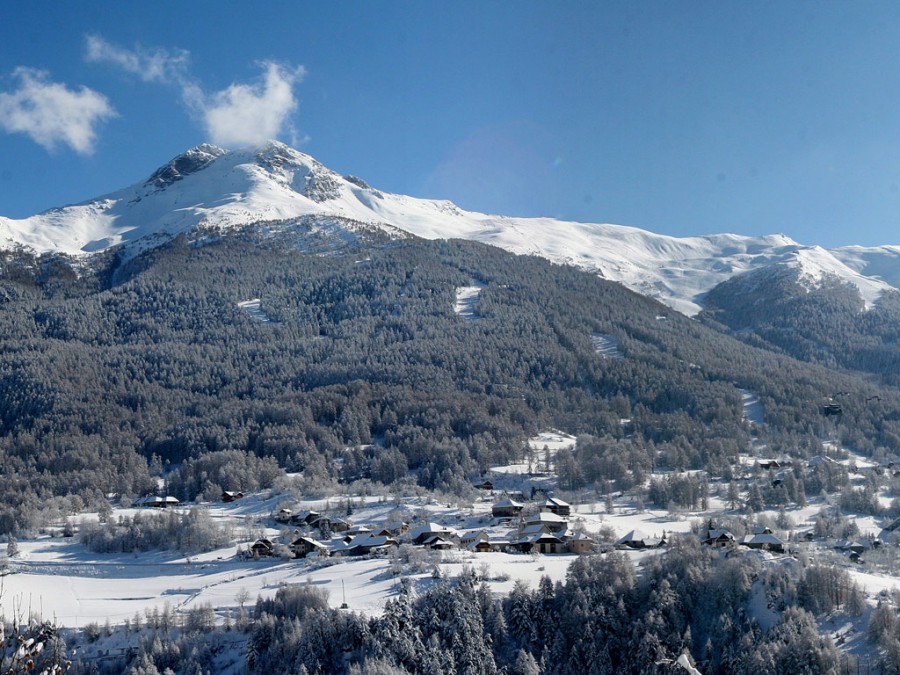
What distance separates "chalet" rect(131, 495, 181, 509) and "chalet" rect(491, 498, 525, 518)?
113 feet

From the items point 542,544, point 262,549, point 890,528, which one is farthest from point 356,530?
point 890,528

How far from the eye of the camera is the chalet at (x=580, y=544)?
6925 centimetres

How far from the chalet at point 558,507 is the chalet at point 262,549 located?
2497 centimetres

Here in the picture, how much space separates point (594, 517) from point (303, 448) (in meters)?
41.8

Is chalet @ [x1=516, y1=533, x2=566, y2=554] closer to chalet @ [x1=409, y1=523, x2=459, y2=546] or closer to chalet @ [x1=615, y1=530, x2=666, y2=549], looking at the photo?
chalet @ [x1=615, y1=530, x2=666, y2=549]

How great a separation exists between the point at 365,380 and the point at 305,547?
66.3 meters

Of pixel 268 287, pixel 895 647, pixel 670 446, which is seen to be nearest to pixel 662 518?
pixel 670 446

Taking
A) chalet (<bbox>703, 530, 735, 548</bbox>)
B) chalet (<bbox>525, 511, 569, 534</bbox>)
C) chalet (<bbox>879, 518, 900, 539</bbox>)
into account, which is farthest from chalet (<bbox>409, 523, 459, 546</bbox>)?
chalet (<bbox>879, 518, 900, 539</bbox>)

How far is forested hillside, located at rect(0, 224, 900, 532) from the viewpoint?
113 meters

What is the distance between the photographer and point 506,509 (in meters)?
83.5

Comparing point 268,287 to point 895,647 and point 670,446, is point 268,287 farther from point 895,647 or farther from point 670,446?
point 895,647

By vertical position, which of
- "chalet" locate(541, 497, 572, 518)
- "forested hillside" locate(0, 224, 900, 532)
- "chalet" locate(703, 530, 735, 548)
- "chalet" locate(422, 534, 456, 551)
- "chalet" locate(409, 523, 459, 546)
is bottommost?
"chalet" locate(703, 530, 735, 548)

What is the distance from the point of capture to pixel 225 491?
3981 inches

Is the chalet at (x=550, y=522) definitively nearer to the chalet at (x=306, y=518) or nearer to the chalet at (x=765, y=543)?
the chalet at (x=765, y=543)
